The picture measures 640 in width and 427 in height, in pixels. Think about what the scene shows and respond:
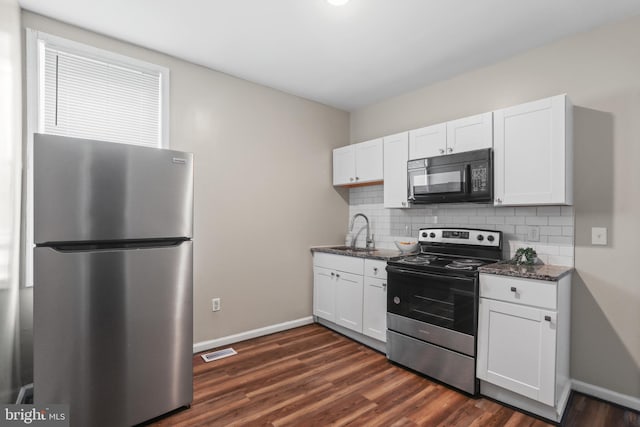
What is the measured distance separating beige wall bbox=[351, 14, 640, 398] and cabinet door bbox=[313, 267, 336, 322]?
2095mm

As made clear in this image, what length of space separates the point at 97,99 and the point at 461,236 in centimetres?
325

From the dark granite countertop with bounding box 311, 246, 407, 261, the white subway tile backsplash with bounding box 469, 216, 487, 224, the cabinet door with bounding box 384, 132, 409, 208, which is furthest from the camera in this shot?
the cabinet door with bounding box 384, 132, 409, 208

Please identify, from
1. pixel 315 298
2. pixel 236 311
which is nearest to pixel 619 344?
pixel 315 298

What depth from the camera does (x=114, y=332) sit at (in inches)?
71.9

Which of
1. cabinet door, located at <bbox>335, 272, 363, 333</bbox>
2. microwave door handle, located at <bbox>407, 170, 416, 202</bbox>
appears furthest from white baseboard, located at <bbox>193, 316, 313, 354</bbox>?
microwave door handle, located at <bbox>407, 170, 416, 202</bbox>

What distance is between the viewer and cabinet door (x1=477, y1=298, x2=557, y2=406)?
201 cm

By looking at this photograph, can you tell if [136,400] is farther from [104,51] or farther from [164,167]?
[104,51]

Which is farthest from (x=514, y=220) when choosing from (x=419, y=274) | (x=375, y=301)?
(x=375, y=301)

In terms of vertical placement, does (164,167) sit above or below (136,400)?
above

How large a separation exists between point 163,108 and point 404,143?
2252 millimetres

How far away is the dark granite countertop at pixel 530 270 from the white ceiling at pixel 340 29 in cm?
175

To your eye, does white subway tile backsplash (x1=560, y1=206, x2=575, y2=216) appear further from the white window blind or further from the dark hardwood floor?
the white window blind

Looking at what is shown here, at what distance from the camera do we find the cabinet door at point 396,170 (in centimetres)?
323

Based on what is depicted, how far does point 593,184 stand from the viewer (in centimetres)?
237
